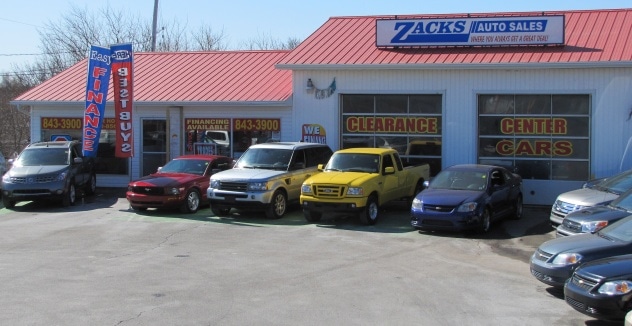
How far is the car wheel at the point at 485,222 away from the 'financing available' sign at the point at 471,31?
7.42 m

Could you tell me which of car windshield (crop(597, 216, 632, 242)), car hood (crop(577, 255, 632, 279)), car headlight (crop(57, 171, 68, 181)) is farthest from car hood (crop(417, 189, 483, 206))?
car headlight (crop(57, 171, 68, 181))

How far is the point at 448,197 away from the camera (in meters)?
14.9

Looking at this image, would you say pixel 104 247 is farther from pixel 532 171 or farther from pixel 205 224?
pixel 532 171

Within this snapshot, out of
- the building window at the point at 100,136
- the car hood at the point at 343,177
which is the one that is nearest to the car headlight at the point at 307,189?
the car hood at the point at 343,177

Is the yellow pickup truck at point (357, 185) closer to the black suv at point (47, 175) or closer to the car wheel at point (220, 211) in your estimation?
the car wheel at point (220, 211)

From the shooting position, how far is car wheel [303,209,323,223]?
1653 cm

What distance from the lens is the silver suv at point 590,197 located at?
13977 millimetres

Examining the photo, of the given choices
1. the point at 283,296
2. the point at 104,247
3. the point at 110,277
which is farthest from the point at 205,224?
the point at 283,296

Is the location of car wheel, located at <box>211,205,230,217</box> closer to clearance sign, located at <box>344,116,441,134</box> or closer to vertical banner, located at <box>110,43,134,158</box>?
vertical banner, located at <box>110,43,134,158</box>

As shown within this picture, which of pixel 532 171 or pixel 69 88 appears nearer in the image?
pixel 532 171

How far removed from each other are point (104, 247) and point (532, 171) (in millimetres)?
12599

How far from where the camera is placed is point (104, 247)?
1333 centimetres

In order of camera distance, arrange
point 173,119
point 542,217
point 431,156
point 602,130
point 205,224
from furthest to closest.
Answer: point 173,119 < point 431,156 < point 602,130 < point 542,217 < point 205,224

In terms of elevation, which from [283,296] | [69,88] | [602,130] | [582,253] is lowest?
[283,296]
